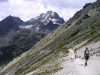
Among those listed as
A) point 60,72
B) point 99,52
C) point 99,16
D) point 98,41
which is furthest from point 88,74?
point 99,16

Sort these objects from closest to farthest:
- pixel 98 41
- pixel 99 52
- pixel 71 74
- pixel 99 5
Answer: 1. pixel 71 74
2. pixel 99 52
3. pixel 98 41
4. pixel 99 5

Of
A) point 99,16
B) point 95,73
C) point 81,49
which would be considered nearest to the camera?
→ point 95,73

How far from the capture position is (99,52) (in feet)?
182

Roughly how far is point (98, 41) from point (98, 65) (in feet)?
76.5

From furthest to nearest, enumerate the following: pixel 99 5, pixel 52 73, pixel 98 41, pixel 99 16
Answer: pixel 99 5 → pixel 99 16 → pixel 98 41 → pixel 52 73

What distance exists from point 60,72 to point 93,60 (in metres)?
9.10

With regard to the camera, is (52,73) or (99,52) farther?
(99,52)

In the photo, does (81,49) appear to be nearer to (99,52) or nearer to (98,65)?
(99,52)

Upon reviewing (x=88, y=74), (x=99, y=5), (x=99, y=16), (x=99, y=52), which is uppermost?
(x=99, y=5)

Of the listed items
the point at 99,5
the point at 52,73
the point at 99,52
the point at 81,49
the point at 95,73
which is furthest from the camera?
the point at 99,5

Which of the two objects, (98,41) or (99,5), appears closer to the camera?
(98,41)

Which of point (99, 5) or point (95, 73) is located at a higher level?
point (99, 5)

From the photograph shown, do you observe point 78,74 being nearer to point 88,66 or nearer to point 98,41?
point 88,66

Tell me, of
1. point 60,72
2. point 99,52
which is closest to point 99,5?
point 99,52
